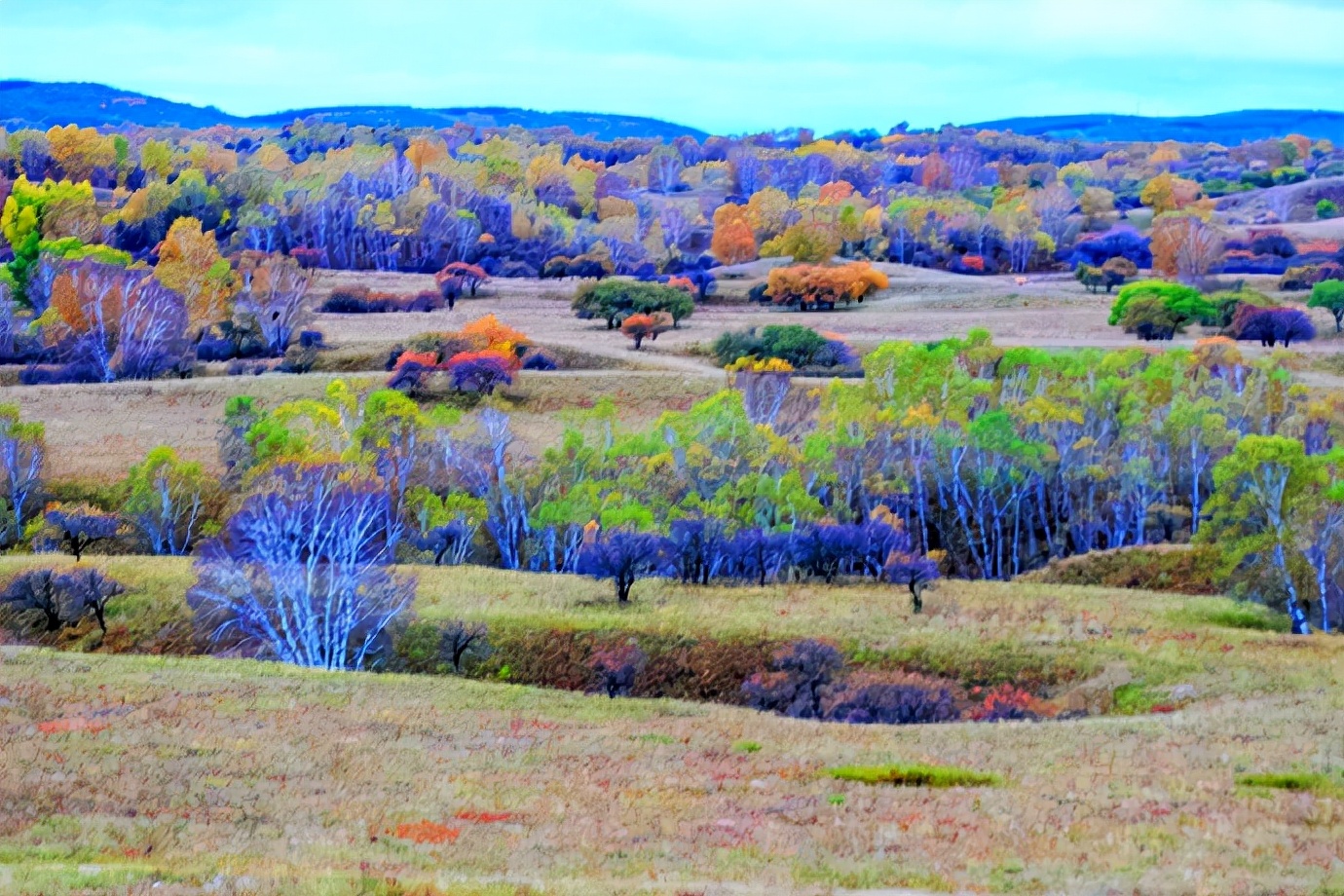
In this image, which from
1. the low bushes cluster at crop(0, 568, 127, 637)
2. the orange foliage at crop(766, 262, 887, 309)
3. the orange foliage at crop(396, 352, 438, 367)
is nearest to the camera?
the low bushes cluster at crop(0, 568, 127, 637)

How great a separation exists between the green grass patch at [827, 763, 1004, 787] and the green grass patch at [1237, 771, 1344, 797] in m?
3.34

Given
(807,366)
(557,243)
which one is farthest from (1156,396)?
(557,243)

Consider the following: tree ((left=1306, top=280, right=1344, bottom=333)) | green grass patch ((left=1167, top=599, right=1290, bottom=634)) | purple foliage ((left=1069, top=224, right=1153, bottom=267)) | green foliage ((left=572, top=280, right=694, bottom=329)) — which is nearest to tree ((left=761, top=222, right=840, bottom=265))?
purple foliage ((left=1069, top=224, right=1153, bottom=267))

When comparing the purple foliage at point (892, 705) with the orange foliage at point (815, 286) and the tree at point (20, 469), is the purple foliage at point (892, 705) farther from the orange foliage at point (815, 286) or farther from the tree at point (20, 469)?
the orange foliage at point (815, 286)

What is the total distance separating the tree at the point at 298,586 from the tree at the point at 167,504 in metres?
8.45

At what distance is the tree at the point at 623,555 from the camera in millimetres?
43531

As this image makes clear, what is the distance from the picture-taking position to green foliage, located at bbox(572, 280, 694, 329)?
99.3 metres

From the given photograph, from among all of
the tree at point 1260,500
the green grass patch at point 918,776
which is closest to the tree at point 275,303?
the tree at point 1260,500

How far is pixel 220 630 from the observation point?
128ft

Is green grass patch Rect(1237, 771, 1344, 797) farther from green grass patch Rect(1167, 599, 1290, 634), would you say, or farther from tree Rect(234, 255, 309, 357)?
tree Rect(234, 255, 309, 357)

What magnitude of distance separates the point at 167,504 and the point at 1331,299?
7088 cm

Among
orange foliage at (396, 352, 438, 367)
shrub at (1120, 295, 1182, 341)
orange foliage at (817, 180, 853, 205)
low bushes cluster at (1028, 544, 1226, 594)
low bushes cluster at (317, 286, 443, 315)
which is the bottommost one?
low bushes cluster at (1028, 544, 1226, 594)

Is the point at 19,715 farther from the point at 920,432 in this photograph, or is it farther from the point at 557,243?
the point at 557,243

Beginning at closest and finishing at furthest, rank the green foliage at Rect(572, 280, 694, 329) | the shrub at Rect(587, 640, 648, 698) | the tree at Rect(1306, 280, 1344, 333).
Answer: the shrub at Rect(587, 640, 648, 698) → the tree at Rect(1306, 280, 1344, 333) → the green foliage at Rect(572, 280, 694, 329)
